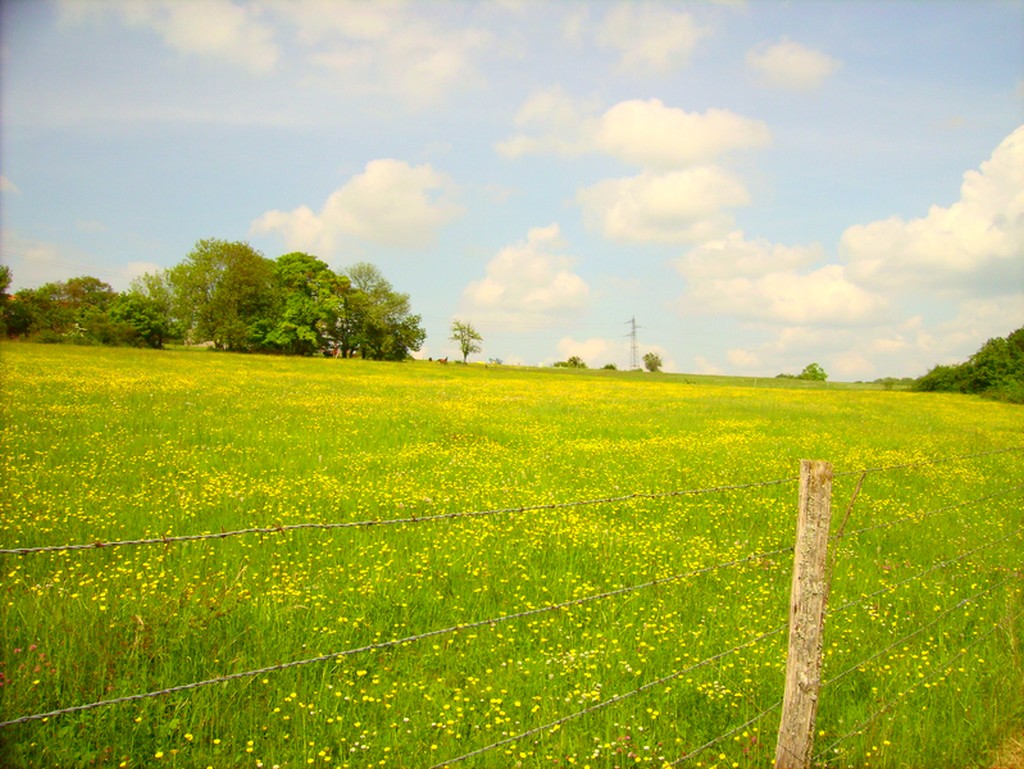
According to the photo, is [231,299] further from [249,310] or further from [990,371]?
[990,371]

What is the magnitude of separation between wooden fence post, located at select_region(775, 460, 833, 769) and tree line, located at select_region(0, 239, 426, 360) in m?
69.9

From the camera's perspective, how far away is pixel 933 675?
18.3 feet

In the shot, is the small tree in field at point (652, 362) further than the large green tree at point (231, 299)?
Yes

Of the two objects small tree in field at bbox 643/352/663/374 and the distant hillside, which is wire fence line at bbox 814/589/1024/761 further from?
small tree in field at bbox 643/352/663/374

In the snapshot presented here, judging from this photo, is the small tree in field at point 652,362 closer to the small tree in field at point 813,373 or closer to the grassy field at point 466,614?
the small tree in field at point 813,373

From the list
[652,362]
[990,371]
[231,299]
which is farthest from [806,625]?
[652,362]

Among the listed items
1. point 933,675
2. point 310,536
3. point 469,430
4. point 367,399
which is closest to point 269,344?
point 367,399

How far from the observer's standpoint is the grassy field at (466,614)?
14.5 ft

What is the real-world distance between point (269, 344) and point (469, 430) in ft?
231

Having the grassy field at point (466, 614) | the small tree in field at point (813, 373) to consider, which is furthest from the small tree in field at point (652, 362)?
the grassy field at point (466, 614)

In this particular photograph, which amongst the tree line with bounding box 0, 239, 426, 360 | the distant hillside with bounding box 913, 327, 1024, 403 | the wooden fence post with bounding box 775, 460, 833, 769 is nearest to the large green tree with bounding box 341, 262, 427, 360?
the tree line with bounding box 0, 239, 426, 360

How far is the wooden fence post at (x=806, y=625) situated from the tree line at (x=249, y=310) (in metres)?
69.9

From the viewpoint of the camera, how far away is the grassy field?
4414 millimetres

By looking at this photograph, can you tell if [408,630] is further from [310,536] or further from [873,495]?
[873,495]
